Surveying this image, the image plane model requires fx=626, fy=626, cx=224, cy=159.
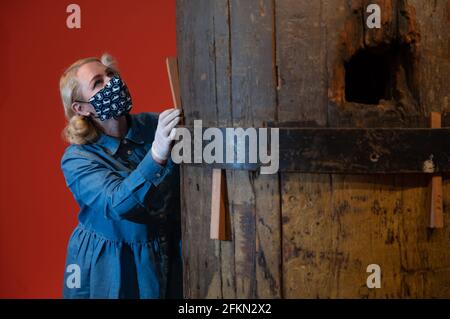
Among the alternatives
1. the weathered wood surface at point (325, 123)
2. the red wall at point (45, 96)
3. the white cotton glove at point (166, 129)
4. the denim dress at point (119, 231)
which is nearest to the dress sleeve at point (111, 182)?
the denim dress at point (119, 231)

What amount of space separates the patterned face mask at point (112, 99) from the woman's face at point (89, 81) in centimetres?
6

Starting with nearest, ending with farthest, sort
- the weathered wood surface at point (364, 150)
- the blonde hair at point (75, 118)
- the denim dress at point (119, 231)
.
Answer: the weathered wood surface at point (364, 150) < the denim dress at point (119, 231) < the blonde hair at point (75, 118)

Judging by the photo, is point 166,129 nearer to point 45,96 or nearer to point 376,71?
point 376,71

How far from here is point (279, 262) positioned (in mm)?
1846

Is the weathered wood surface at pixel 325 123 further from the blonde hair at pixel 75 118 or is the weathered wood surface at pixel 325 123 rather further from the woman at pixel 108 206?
the blonde hair at pixel 75 118

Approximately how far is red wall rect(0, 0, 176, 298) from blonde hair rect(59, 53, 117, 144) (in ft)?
2.36

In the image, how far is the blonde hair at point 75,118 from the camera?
2.64 metres

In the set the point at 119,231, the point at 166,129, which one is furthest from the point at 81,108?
the point at 166,129

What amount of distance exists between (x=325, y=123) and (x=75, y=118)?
1254 millimetres

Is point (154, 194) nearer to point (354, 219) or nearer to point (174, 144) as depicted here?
point (174, 144)

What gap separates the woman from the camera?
8.30 ft

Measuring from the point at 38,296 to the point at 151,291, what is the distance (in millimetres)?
1454

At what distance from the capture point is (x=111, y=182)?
8.00 ft

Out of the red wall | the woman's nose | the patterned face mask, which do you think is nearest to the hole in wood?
the patterned face mask
